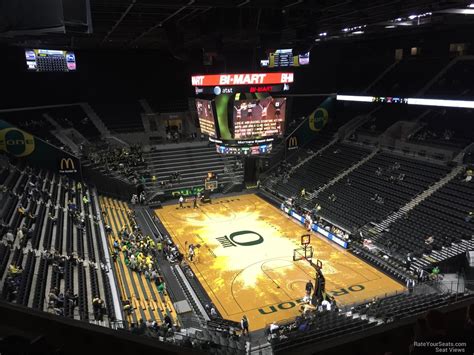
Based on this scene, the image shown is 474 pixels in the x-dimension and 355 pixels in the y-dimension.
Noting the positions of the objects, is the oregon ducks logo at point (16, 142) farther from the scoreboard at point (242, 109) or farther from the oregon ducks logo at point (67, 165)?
the scoreboard at point (242, 109)

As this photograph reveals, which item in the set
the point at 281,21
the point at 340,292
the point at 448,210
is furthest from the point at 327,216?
the point at 281,21

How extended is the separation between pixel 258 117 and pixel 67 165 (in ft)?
54.6

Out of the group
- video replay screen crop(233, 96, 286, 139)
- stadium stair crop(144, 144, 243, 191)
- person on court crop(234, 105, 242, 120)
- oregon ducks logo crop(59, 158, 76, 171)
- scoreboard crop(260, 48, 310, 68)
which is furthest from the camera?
stadium stair crop(144, 144, 243, 191)

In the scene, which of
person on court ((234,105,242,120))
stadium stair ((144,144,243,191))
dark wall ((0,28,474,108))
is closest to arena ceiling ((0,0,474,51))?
person on court ((234,105,242,120))

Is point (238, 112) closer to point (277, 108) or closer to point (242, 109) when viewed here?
point (242, 109)

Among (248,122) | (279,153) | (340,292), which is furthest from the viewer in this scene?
(279,153)

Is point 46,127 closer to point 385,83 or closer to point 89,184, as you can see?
point 89,184

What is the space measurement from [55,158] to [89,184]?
11.3 ft

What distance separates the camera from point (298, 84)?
40.9 meters

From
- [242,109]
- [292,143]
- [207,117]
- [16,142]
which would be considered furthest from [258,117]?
[16,142]

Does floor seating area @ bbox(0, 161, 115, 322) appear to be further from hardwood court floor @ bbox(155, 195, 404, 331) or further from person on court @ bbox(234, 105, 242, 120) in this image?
person on court @ bbox(234, 105, 242, 120)

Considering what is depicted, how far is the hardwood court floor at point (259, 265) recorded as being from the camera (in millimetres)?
17562

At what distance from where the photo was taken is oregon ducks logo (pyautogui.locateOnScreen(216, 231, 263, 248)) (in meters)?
23.8

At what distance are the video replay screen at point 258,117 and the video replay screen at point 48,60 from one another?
17.4 m
